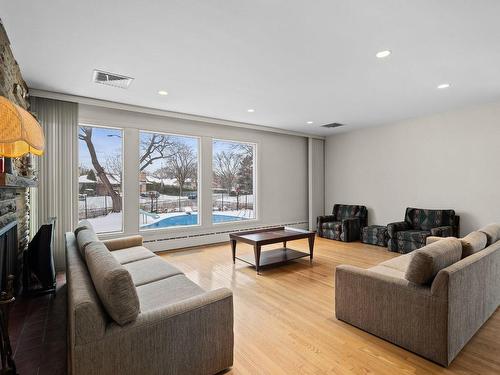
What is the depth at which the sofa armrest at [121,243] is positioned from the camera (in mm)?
3520

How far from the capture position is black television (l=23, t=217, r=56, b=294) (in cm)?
289

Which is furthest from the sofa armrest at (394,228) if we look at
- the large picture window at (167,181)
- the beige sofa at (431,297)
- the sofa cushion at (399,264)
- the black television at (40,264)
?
the black television at (40,264)

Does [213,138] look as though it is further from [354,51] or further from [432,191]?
[432,191]

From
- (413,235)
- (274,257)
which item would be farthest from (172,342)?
(413,235)

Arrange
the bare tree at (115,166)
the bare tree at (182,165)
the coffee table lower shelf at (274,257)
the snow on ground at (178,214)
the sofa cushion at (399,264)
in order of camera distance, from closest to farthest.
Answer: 1. the sofa cushion at (399,264)
2. the coffee table lower shelf at (274,257)
3. the bare tree at (115,166)
4. the snow on ground at (178,214)
5. the bare tree at (182,165)

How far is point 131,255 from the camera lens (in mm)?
3219

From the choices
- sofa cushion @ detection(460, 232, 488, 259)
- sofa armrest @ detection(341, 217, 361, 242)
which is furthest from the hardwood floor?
sofa armrest @ detection(341, 217, 361, 242)

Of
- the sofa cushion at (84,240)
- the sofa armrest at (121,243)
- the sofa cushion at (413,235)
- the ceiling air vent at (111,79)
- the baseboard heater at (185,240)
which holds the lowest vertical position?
the baseboard heater at (185,240)

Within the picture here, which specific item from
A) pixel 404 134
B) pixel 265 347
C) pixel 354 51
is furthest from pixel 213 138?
pixel 265 347

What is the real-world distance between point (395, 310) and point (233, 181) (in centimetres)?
453

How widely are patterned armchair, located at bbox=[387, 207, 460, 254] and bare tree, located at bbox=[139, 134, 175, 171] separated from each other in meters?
4.53

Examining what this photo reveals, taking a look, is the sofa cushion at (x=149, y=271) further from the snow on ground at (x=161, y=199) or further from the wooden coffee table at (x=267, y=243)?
the snow on ground at (x=161, y=199)

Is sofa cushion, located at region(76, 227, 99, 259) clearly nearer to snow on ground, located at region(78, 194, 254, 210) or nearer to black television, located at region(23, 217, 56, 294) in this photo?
black television, located at region(23, 217, 56, 294)

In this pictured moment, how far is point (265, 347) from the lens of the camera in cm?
212
